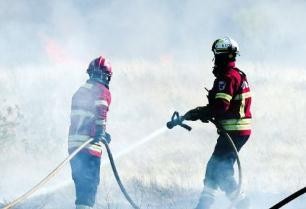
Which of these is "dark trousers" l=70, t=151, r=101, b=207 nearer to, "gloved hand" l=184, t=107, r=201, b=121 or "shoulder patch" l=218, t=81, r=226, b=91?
"gloved hand" l=184, t=107, r=201, b=121

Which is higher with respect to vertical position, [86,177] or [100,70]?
[100,70]

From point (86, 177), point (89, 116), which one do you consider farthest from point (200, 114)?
point (86, 177)

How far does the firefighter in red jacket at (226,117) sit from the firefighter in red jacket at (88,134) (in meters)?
1.14

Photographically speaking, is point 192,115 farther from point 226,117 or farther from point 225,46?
point 225,46

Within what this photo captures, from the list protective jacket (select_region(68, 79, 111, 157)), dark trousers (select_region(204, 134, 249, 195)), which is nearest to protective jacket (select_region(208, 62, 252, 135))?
dark trousers (select_region(204, 134, 249, 195))

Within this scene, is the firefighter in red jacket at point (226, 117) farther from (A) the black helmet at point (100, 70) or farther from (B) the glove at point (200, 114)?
(A) the black helmet at point (100, 70)

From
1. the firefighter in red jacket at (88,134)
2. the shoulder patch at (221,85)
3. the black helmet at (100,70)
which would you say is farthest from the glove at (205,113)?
the black helmet at (100,70)

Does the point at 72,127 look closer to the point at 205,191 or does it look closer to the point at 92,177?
the point at 92,177

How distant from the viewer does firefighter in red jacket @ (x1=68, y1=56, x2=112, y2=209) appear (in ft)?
26.4

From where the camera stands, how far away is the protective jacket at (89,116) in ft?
26.4

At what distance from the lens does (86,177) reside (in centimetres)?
816

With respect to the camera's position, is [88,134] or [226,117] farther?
[88,134]

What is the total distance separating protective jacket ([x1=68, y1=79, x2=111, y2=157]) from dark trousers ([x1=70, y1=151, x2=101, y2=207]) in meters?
0.10

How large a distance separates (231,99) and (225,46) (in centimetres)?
64
